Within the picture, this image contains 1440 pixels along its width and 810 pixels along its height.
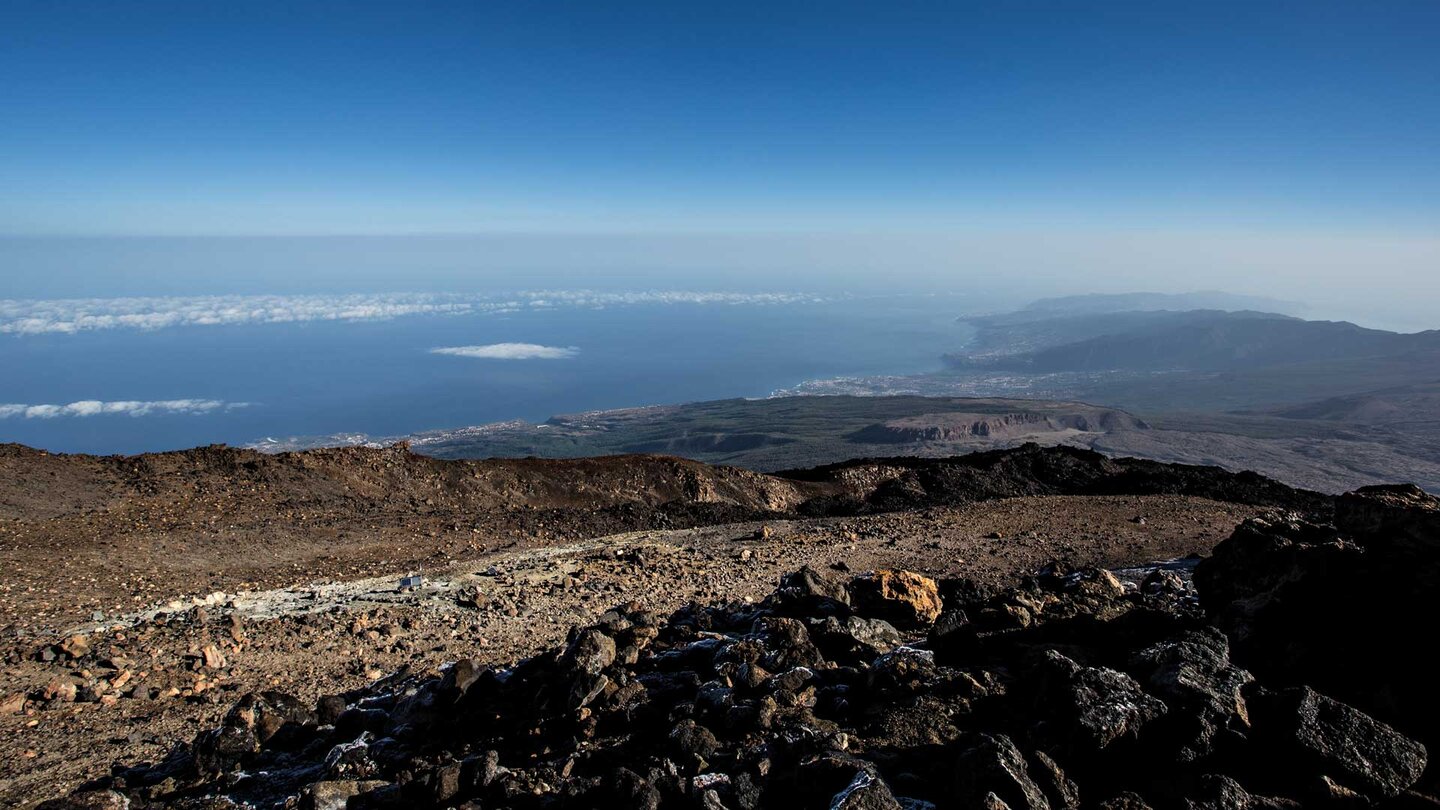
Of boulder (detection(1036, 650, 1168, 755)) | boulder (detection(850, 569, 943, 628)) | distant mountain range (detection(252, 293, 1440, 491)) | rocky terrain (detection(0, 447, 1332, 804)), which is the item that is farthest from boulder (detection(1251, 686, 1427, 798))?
distant mountain range (detection(252, 293, 1440, 491))

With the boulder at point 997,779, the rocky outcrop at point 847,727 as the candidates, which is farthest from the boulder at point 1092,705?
the boulder at point 997,779

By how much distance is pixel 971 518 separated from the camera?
15688mm

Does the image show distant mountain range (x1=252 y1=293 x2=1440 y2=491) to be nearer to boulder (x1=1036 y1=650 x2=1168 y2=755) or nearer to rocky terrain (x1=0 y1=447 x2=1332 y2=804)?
rocky terrain (x1=0 y1=447 x2=1332 y2=804)

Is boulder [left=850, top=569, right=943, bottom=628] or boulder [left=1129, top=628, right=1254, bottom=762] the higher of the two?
boulder [left=1129, top=628, right=1254, bottom=762]

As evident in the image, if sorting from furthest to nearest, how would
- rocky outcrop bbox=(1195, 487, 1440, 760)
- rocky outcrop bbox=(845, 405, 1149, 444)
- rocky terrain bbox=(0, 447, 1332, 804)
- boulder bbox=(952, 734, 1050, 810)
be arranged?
rocky outcrop bbox=(845, 405, 1149, 444) < rocky terrain bbox=(0, 447, 1332, 804) < rocky outcrop bbox=(1195, 487, 1440, 760) < boulder bbox=(952, 734, 1050, 810)

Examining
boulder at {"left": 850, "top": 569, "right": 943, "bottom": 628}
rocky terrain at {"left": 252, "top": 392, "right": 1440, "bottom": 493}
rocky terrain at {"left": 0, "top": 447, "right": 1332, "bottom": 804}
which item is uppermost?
boulder at {"left": 850, "top": 569, "right": 943, "bottom": 628}

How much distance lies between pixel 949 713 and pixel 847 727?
753 mm

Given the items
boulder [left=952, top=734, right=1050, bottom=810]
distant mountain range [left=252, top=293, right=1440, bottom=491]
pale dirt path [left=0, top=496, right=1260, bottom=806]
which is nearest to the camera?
boulder [left=952, top=734, right=1050, bottom=810]

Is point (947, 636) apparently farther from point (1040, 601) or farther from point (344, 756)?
point (344, 756)

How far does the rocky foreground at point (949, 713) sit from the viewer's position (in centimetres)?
418

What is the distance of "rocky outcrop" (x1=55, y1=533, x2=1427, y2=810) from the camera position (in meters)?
4.13

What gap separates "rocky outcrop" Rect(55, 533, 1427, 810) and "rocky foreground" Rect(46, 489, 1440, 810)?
0.02 m

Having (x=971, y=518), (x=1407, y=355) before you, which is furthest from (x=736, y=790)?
(x=1407, y=355)

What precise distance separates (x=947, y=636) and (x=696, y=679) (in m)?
2.42
